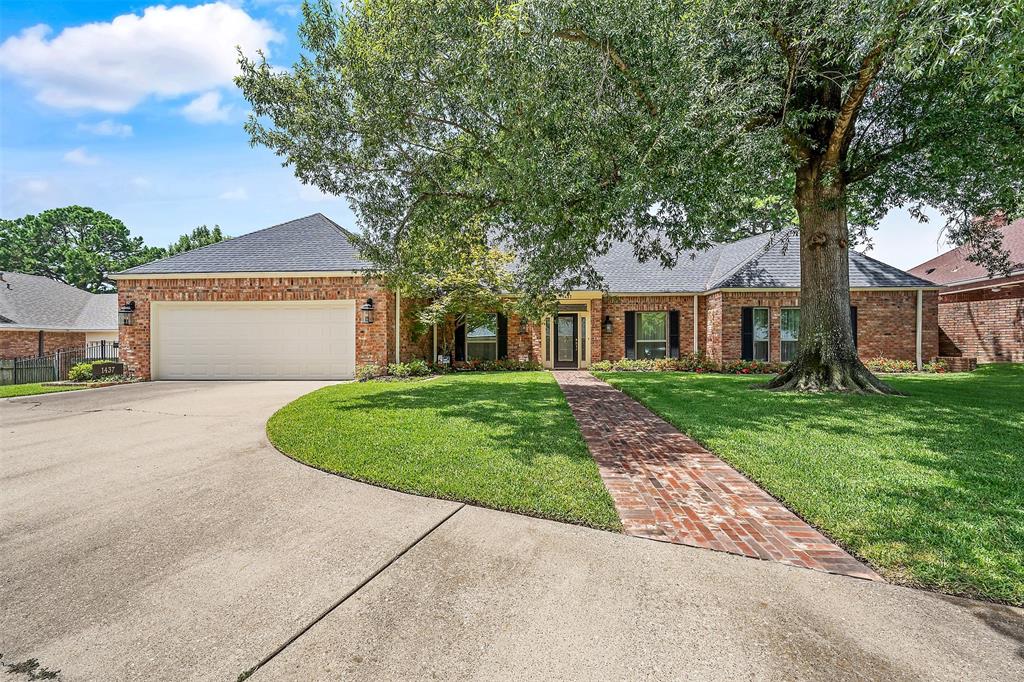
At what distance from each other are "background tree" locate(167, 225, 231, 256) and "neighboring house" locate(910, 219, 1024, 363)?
42.9 m

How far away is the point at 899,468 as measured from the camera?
4.28 meters

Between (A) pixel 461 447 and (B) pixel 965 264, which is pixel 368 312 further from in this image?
(B) pixel 965 264

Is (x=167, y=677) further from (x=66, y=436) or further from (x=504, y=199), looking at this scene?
(x=504, y=199)

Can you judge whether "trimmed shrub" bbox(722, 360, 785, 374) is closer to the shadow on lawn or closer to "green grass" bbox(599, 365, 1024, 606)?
"green grass" bbox(599, 365, 1024, 606)

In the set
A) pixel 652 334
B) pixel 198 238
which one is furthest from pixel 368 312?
pixel 198 238

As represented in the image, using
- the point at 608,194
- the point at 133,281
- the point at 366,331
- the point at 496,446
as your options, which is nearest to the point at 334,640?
the point at 496,446

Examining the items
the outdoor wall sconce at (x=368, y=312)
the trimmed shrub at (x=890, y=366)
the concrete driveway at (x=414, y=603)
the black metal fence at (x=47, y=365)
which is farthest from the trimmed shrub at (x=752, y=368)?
the black metal fence at (x=47, y=365)

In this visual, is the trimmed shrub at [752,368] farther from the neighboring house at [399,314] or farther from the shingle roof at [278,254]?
the shingle roof at [278,254]

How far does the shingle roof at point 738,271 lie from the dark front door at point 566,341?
72.4 inches

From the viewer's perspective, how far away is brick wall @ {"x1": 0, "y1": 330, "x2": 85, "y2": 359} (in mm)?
16641

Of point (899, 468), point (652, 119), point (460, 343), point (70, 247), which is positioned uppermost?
point (70, 247)

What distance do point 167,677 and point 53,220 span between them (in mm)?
58660

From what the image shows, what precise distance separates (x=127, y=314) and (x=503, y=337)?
35.7 ft

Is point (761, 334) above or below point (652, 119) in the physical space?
below
